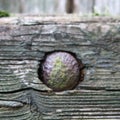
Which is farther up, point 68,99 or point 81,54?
point 81,54

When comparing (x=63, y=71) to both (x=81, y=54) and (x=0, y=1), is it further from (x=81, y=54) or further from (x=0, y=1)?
(x=0, y=1)

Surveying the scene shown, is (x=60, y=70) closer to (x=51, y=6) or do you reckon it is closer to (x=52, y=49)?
(x=52, y=49)

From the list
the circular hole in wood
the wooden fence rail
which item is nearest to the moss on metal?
the circular hole in wood

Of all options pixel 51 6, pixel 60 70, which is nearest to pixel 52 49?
pixel 60 70

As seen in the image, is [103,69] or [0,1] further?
[0,1]

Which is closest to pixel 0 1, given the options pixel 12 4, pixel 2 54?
pixel 12 4

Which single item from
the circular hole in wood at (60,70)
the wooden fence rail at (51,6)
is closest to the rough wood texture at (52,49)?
the circular hole in wood at (60,70)

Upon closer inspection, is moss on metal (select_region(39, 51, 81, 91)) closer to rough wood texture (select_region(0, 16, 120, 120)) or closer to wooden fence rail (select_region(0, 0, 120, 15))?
rough wood texture (select_region(0, 16, 120, 120))
